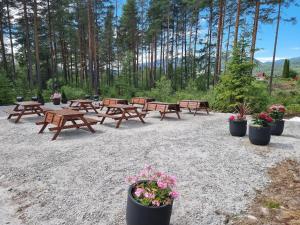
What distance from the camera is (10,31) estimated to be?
19.1m

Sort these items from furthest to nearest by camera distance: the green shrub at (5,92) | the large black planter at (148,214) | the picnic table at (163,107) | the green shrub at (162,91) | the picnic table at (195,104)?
1. the green shrub at (162,91)
2. the green shrub at (5,92)
3. the picnic table at (195,104)
4. the picnic table at (163,107)
5. the large black planter at (148,214)

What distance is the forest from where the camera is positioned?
1271 cm

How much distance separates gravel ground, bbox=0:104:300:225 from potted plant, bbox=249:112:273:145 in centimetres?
19

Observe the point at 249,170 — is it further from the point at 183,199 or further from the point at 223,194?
the point at 183,199

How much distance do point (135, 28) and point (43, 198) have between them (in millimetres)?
22585

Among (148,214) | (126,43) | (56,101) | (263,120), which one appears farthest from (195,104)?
(126,43)

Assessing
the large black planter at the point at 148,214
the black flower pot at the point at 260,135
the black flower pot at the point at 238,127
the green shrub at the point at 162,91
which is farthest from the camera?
the green shrub at the point at 162,91

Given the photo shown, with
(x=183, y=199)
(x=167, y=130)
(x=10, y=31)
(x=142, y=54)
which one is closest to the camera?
(x=183, y=199)

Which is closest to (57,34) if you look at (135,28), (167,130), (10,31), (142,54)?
(10,31)

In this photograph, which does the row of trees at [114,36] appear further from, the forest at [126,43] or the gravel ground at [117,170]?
the gravel ground at [117,170]

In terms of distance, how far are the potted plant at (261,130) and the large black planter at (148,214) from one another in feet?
11.4

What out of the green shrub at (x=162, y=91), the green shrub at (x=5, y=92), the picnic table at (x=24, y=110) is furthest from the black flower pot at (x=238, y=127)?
the green shrub at (x=5, y=92)

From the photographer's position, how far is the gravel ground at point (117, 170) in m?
2.32

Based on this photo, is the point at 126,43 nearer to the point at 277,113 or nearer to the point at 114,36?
the point at 114,36
